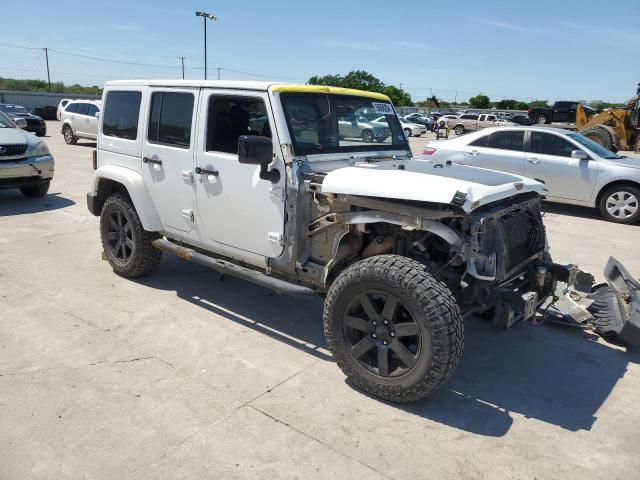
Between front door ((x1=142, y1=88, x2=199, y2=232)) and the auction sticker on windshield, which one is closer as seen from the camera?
front door ((x1=142, y1=88, x2=199, y2=232))

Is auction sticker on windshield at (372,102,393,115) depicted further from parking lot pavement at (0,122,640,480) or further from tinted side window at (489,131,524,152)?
tinted side window at (489,131,524,152)

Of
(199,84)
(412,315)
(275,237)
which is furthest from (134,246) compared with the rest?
(412,315)

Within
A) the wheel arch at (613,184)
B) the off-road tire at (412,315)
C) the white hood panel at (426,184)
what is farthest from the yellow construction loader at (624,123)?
the off-road tire at (412,315)

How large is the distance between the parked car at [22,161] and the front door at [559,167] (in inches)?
346

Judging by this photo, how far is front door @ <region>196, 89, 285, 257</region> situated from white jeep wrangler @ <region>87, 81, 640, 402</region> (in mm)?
12

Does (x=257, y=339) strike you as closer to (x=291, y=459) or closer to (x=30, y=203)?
(x=291, y=459)

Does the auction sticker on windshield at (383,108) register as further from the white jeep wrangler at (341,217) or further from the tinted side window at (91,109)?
the tinted side window at (91,109)

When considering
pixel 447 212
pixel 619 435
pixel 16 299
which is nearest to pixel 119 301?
pixel 16 299

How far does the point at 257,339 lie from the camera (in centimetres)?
438

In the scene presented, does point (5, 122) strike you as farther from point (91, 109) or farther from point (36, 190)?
point (91, 109)

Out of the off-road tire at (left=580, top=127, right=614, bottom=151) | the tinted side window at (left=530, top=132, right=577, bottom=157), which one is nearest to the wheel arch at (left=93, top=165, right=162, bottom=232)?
the tinted side window at (left=530, top=132, right=577, bottom=157)

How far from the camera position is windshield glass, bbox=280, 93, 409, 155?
13.2ft

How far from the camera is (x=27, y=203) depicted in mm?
9406

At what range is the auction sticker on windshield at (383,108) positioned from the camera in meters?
4.84
